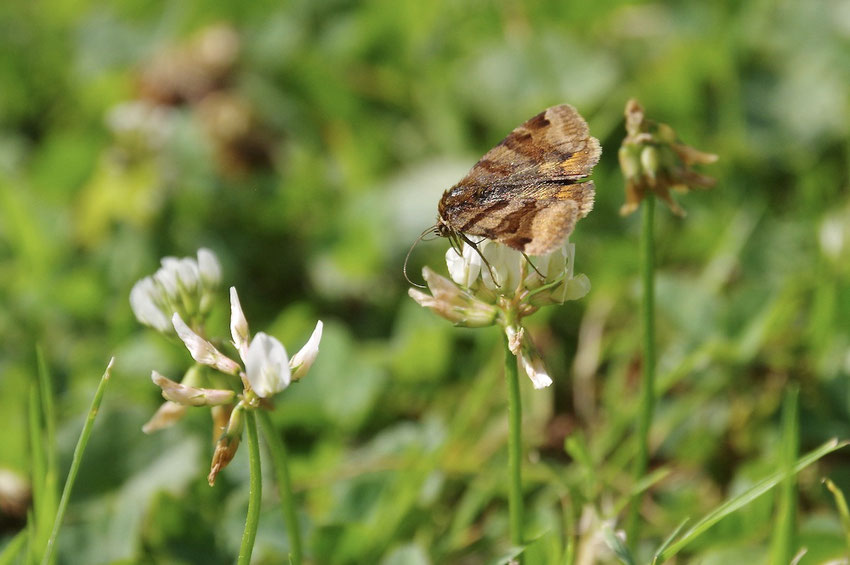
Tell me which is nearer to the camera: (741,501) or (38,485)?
(741,501)

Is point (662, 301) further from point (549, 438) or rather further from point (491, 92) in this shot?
point (491, 92)

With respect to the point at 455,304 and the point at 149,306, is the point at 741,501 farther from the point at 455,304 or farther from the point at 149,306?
the point at 149,306

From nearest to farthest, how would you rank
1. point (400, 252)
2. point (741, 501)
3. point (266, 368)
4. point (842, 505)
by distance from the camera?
point (266, 368) → point (741, 501) → point (842, 505) → point (400, 252)

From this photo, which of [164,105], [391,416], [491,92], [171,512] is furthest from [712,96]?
[171,512]

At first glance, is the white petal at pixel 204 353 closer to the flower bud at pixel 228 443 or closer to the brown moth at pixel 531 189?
the flower bud at pixel 228 443

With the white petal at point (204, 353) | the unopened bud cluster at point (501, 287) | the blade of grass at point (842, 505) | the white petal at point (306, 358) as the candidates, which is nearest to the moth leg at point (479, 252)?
the unopened bud cluster at point (501, 287)

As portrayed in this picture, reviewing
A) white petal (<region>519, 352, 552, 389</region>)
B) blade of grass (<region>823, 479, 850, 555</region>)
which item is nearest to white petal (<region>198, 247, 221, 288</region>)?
white petal (<region>519, 352, 552, 389</region>)

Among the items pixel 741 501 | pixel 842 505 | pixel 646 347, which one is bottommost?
pixel 842 505

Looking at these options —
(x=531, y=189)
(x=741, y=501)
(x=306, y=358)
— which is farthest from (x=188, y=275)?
(x=741, y=501)
